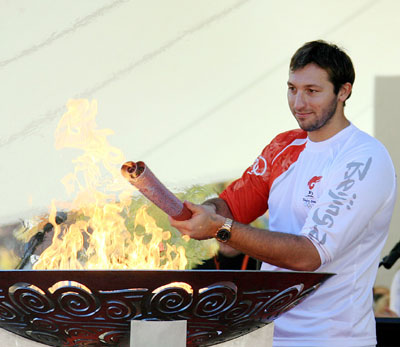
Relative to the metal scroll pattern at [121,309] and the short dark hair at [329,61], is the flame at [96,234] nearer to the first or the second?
the metal scroll pattern at [121,309]

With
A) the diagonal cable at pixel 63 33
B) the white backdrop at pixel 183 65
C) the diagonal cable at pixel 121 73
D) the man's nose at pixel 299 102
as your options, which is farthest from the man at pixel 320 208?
the diagonal cable at pixel 63 33

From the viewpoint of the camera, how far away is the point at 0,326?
138 centimetres

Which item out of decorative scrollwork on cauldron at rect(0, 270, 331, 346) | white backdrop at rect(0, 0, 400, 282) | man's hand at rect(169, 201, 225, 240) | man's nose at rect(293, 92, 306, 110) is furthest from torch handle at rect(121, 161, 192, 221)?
white backdrop at rect(0, 0, 400, 282)

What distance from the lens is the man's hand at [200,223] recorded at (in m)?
1.44

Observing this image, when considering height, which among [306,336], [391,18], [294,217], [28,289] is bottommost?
[306,336]

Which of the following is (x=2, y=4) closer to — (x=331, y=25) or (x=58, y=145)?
(x=331, y=25)

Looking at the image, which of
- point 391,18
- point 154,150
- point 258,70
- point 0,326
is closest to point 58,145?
point 0,326

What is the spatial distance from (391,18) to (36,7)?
1855 millimetres

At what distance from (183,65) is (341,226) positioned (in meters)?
2.53

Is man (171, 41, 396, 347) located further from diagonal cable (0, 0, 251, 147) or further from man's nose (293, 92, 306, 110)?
diagonal cable (0, 0, 251, 147)

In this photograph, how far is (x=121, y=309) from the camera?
1.22 metres

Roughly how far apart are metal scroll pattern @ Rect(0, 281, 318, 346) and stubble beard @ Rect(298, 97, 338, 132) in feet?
1.63

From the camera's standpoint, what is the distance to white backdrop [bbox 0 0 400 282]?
379 cm

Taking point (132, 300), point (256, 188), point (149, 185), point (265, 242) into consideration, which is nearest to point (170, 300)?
point (132, 300)
